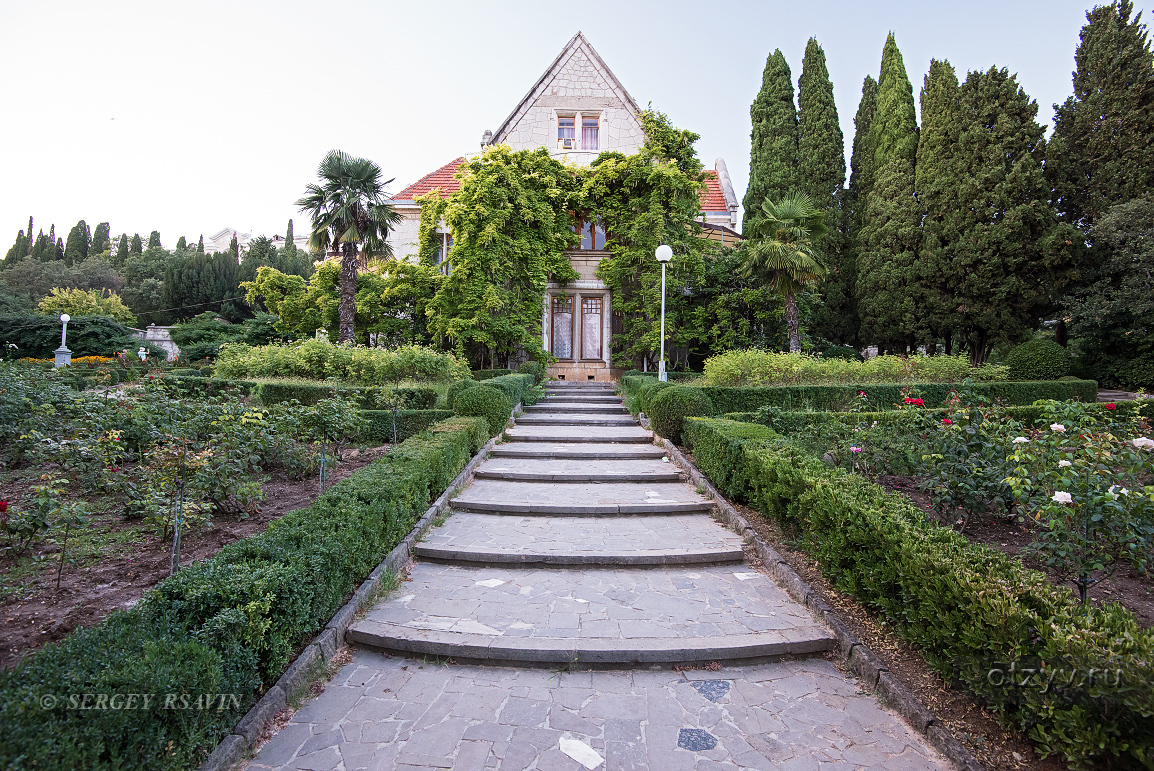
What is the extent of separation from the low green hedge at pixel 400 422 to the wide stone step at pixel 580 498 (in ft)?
8.30

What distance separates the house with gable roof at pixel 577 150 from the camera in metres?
17.2

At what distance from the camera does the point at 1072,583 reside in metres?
3.61

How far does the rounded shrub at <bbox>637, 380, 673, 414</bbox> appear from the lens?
10094 millimetres

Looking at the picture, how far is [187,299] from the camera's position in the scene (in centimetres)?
3803

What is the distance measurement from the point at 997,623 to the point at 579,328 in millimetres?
15248

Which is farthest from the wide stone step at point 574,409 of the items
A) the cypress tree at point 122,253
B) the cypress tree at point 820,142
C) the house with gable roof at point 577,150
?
the cypress tree at point 122,253

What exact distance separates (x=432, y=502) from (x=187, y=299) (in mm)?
41873

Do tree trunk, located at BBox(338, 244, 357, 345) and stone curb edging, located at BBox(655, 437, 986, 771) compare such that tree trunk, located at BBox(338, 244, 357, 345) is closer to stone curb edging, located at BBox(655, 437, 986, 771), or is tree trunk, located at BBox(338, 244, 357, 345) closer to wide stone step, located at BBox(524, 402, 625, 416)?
wide stone step, located at BBox(524, 402, 625, 416)

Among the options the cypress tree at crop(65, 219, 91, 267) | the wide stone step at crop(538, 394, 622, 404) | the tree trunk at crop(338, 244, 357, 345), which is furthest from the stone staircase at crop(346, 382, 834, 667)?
the cypress tree at crop(65, 219, 91, 267)

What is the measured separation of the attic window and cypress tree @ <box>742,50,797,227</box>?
731 centimetres

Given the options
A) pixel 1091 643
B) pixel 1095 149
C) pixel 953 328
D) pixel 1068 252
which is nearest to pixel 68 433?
pixel 1091 643

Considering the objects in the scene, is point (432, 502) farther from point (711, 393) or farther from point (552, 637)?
point (711, 393)

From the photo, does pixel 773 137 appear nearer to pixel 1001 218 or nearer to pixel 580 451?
pixel 1001 218

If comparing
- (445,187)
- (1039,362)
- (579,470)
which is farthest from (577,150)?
(1039,362)
